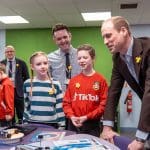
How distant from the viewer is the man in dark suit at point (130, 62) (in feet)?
5.63

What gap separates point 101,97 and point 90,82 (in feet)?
0.54

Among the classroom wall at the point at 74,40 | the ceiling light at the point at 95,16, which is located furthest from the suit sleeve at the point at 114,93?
the classroom wall at the point at 74,40

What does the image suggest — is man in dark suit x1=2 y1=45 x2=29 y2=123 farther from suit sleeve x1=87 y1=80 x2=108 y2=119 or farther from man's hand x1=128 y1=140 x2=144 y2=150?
man's hand x1=128 y1=140 x2=144 y2=150

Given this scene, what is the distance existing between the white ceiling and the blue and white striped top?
2990 mm

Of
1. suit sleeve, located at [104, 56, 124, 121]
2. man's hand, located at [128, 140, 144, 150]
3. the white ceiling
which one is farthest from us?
the white ceiling

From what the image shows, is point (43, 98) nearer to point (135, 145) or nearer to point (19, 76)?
point (135, 145)

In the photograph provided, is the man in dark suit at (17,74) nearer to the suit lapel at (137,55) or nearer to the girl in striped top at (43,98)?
the girl in striped top at (43,98)

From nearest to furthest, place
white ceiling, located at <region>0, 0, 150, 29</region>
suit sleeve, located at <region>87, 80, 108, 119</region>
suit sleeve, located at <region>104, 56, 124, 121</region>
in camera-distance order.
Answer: suit sleeve, located at <region>104, 56, 124, 121</region>, suit sleeve, located at <region>87, 80, 108, 119</region>, white ceiling, located at <region>0, 0, 150, 29</region>

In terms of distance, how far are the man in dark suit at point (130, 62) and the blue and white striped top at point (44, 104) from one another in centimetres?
65

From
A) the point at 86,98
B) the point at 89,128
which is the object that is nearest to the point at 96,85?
the point at 86,98

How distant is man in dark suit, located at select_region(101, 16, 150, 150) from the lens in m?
1.72

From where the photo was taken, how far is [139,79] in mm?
1938

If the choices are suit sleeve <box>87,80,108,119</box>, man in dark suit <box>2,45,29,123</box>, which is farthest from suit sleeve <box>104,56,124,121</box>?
man in dark suit <box>2,45,29,123</box>

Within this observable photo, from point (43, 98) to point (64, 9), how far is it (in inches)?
143
